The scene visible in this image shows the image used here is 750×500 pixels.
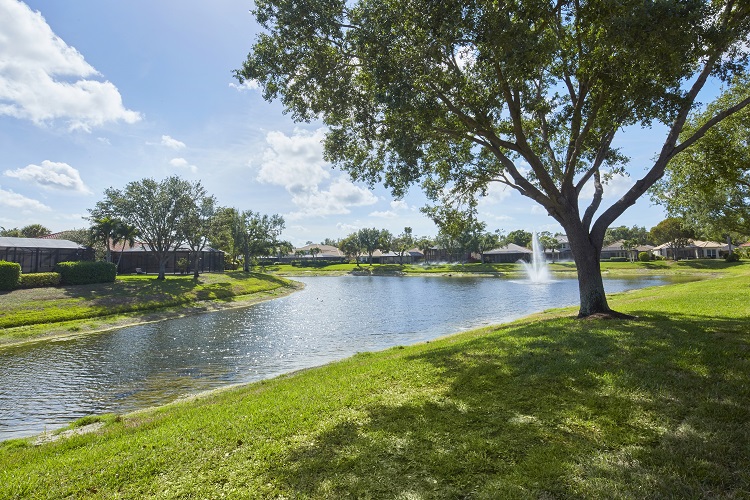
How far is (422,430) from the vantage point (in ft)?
20.4

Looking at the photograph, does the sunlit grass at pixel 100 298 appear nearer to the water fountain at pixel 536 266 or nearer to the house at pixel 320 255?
the water fountain at pixel 536 266

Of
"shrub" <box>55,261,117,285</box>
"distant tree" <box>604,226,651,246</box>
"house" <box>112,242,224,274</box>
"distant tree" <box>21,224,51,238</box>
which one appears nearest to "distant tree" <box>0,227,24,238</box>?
"distant tree" <box>21,224,51,238</box>

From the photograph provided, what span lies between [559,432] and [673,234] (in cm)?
10961

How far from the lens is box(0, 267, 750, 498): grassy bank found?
4.69 m

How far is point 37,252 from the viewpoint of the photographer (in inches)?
1812

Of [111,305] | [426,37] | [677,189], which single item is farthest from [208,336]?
[677,189]

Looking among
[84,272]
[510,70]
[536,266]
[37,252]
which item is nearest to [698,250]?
[536,266]

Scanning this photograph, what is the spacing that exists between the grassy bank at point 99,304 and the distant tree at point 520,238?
116 metres

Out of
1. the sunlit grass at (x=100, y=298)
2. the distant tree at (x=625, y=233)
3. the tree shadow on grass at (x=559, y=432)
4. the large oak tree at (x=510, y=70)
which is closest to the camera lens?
the tree shadow on grass at (x=559, y=432)

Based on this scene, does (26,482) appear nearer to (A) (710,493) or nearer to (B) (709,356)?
(A) (710,493)

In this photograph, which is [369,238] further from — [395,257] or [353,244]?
[395,257]

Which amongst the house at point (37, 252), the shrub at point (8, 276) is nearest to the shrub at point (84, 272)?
the shrub at point (8, 276)

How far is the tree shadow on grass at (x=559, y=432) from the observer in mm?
4555

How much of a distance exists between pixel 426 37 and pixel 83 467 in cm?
1332
